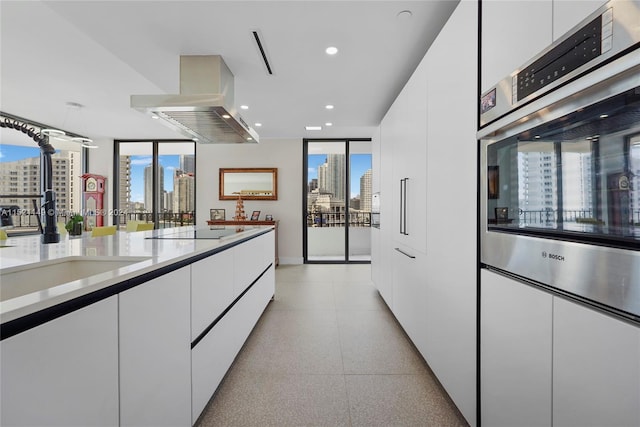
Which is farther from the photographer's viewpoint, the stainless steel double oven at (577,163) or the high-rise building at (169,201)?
the high-rise building at (169,201)

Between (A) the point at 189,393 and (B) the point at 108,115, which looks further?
(B) the point at 108,115

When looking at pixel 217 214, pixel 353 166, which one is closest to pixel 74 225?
pixel 217 214

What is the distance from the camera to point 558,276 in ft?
2.99

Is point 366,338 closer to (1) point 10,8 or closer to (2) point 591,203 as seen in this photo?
(2) point 591,203

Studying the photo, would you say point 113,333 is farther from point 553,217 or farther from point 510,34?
point 510,34

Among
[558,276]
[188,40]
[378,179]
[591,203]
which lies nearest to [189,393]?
[558,276]

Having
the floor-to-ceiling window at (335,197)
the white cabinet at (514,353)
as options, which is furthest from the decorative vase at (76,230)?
the white cabinet at (514,353)

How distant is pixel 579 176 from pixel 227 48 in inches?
107

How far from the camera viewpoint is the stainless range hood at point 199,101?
2.44 meters

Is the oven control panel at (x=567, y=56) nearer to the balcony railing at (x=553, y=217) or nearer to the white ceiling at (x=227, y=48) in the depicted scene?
the balcony railing at (x=553, y=217)

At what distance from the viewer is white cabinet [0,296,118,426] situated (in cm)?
58

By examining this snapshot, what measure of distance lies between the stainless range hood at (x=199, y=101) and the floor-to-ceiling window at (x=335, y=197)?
3.26m

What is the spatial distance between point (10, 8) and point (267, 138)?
4.13 metres

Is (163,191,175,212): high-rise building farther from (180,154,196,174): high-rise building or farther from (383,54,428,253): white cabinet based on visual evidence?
(383,54,428,253): white cabinet
